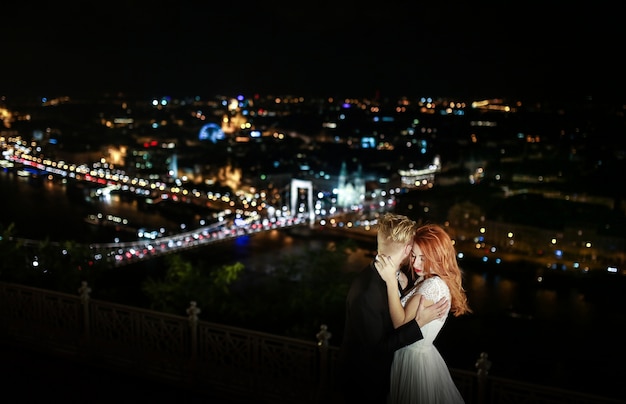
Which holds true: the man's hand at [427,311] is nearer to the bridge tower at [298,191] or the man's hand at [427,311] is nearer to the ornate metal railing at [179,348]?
the ornate metal railing at [179,348]

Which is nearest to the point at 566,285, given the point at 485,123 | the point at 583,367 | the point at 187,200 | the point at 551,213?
the point at 551,213

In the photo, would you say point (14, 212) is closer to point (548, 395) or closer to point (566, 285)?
point (566, 285)

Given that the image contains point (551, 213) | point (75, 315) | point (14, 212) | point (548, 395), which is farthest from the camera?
point (14, 212)

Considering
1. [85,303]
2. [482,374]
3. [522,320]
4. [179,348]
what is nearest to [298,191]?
[522,320]

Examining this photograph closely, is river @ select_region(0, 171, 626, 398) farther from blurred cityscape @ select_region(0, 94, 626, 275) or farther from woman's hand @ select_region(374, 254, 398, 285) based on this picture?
woman's hand @ select_region(374, 254, 398, 285)

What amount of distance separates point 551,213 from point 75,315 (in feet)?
45.5

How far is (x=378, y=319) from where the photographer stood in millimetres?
1000

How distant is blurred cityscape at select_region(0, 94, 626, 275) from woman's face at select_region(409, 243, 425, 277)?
32.4ft

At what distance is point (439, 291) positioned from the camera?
1023 mm

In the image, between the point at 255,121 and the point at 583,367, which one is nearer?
the point at 583,367

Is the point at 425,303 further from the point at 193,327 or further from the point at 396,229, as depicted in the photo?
the point at 193,327

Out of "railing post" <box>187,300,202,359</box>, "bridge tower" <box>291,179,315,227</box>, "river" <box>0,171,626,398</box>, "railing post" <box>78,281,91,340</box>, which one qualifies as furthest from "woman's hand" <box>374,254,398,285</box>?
"bridge tower" <box>291,179,315,227</box>

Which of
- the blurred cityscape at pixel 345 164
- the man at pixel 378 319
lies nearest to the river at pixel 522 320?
the blurred cityscape at pixel 345 164

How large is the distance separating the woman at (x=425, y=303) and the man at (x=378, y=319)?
15mm
